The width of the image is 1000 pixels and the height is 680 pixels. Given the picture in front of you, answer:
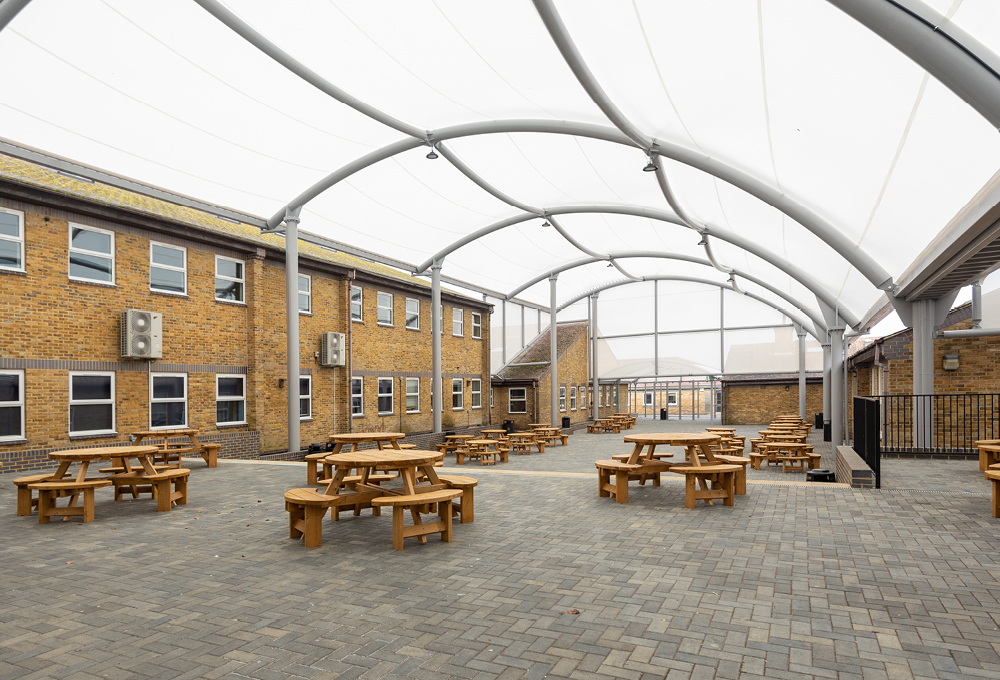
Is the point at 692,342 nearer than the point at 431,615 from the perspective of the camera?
No

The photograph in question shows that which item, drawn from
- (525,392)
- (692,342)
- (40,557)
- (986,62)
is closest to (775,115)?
(986,62)

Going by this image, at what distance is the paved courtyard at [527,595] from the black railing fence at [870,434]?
34.8 inches

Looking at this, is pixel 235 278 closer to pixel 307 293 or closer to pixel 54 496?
pixel 307 293

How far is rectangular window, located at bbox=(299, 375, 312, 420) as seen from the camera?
58.1 ft

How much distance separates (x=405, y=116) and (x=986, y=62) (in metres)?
10.6

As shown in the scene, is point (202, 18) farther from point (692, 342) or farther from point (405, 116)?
point (692, 342)

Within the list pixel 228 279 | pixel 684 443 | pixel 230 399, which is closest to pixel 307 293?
pixel 228 279

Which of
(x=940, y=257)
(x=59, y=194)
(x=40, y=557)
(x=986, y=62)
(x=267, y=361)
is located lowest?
(x=40, y=557)

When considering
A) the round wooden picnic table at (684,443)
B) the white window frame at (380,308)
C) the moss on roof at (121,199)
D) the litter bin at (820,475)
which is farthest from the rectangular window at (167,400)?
the litter bin at (820,475)

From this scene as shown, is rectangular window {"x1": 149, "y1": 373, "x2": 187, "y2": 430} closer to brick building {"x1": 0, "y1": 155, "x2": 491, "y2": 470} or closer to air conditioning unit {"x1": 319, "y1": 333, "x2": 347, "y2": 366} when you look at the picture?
brick building {"x1": 0, "y1": 155, "x2": 491, "y2": 470}

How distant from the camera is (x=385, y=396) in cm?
2128

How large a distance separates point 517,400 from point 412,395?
8651 millimetres

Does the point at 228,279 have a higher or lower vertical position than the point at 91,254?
lower

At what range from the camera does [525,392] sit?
30.0 m
